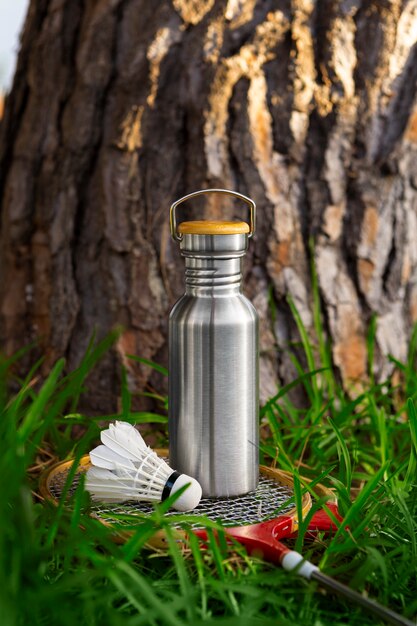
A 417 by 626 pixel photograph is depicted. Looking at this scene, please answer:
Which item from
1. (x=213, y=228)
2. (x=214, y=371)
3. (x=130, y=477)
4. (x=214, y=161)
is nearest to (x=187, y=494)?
(x=130, y=477)

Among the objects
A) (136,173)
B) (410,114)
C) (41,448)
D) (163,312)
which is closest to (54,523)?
(41,448)

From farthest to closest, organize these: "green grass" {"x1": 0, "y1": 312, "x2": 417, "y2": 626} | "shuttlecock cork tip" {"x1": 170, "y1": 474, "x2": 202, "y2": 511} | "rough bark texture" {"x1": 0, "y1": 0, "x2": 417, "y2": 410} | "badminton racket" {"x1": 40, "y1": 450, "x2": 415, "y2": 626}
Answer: "rough bark texture" {"x1": 0, "y1": 0, "x2": 417, "y2": 410} → "shuttlecock cork tip" {"x1": 170, "y1": 474, "x2": 202, "y2": 511} → "badminton racket" {"x1": 40, "y1": 450, "x2": 415, "y2": 626} → "green grass" {"x1": 0, "y1": 312, "x2": 417, "y2": 626}

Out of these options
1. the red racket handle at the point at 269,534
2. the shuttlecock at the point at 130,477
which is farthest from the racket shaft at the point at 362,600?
the shuttlecock at the point at 130,477

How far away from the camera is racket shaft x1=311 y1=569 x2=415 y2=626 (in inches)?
54.0

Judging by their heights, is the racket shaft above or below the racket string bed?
below

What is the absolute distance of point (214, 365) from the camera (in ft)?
5.93

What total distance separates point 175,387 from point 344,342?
1.02 m

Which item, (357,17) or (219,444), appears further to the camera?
(357,17)

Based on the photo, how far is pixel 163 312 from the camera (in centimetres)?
262

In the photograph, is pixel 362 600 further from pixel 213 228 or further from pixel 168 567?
pixel 213 228

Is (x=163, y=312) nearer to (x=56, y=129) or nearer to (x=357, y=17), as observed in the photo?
(x=56, y=129)

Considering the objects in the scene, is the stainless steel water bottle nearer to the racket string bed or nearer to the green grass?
the racket string bed

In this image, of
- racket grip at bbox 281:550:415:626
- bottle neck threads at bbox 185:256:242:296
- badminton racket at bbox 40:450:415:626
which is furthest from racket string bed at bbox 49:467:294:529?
bottle neck threads at bbox 185:256:242:296

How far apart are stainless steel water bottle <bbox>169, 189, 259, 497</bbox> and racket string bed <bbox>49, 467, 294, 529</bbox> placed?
0.03 metres
